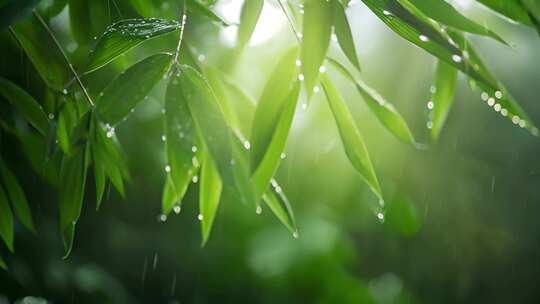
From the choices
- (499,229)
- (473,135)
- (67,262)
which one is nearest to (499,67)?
(473,135)

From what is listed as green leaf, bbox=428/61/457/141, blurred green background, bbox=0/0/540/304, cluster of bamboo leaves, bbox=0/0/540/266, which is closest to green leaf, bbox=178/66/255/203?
cluster of bamboo leaves, bbox=0/0/540/266

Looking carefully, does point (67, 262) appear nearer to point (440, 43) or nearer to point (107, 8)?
point (107, 8)

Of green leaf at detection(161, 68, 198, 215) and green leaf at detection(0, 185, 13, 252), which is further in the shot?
green leaf at detection(0, 185, 13, 252)

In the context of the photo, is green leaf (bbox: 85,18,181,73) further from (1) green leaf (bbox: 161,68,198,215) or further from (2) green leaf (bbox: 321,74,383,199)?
(2) green leaf (bbox: 321,74,383,199)

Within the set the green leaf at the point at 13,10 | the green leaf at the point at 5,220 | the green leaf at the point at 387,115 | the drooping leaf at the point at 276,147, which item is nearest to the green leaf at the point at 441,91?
the green leaf at the point at 387,115

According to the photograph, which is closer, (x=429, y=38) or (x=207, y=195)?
(x=429, y=38)

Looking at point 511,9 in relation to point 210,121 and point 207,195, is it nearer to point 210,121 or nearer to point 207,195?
point 210,121

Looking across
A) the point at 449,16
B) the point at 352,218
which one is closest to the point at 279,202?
the point at 449,16
